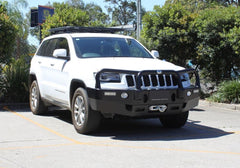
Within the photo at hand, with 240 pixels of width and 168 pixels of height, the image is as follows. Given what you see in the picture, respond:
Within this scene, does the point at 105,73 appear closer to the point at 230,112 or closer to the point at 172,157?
the point at 172,157

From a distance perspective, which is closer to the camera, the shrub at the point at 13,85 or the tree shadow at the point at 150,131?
the tree shadow at the point at 150,131

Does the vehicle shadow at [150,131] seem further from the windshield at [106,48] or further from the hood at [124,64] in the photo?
the windshield at [106,48]

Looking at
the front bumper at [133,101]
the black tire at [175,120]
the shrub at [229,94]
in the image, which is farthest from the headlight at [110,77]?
the shrub at [229,94]

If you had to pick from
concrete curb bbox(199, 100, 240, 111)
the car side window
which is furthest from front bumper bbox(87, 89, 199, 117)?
concrete curb bbox(199, 100, 240, 111)

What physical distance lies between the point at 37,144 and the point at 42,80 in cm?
307

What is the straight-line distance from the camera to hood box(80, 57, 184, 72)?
7.00m

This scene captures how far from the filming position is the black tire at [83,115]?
23.0 ft

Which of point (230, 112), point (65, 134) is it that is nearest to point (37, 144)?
point (65, 134)

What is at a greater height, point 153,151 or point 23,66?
point 23,66

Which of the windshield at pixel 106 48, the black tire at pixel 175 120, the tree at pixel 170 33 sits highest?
the tree at pixel 170 33

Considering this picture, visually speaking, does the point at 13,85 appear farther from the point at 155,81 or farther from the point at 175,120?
the point at 155,81

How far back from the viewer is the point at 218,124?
8.80 metres

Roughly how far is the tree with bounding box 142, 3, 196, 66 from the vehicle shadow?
5840 mm

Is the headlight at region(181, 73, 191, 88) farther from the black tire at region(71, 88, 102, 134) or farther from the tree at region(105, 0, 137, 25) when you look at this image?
the tree at region(105, 0, 137, 25)
